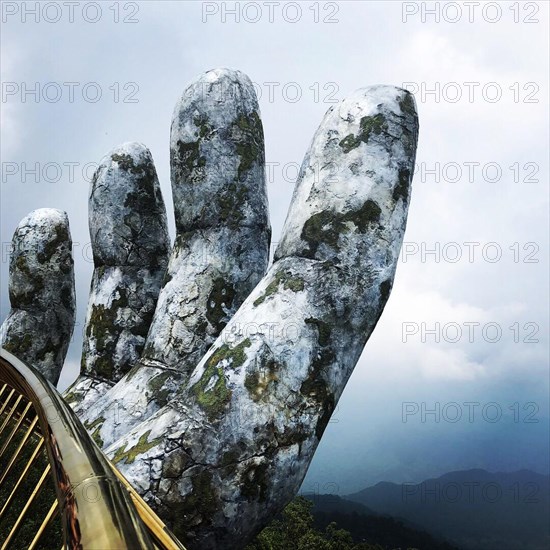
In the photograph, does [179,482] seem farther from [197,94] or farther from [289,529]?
[289,529]

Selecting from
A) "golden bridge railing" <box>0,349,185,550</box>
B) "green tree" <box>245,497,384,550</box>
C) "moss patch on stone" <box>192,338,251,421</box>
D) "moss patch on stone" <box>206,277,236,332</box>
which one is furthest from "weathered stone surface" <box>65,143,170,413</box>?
"golden bridge railing" <box>0,349,185,550</box>

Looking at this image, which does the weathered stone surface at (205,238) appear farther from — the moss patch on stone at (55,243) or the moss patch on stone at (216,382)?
the moss patch on stone at (55,243)

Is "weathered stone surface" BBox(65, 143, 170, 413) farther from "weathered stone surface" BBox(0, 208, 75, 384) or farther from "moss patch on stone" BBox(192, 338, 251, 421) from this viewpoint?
"moss patch on stone" BBox(192, 338, 251, 421)

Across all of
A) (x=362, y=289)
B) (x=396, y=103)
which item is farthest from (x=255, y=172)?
(x=362, y=289)

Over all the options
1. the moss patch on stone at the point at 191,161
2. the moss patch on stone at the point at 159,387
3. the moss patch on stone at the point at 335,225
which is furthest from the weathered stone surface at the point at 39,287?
the moss patch on stone at the point at 335,225

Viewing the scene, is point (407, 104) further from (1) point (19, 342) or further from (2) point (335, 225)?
(1) point (19, 342)
